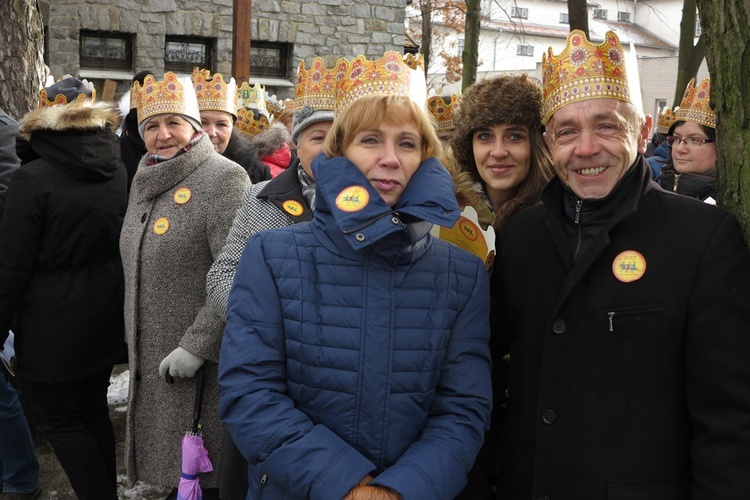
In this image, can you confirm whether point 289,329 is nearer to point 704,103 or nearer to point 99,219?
point 99,219

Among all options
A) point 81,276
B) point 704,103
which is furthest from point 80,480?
point 704,103

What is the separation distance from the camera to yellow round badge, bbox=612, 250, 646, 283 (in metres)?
2.00

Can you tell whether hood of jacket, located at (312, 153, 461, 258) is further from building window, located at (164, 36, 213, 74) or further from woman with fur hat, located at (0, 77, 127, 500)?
building window, located at (164, 36, 213, 74)

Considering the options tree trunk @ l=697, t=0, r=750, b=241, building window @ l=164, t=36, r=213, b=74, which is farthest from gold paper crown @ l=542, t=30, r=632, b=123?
building window @ l=164, t=36, r=213, b=74

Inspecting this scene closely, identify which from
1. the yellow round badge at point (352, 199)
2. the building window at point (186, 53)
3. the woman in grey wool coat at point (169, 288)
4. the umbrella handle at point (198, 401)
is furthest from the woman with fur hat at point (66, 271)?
the building window at point (186, 53)

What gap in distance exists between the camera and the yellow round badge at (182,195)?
3432 mm

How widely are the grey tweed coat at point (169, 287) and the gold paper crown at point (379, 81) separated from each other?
1.12m

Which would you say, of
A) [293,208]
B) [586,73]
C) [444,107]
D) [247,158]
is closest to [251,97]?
[247,158]

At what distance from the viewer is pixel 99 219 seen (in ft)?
12.4

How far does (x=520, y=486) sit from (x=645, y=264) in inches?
28.5

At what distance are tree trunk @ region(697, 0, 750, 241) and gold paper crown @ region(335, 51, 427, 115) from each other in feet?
2.74

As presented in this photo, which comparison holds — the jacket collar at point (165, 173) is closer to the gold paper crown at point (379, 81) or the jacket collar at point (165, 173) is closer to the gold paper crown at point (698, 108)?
the gold paper crown at point (379, 81)

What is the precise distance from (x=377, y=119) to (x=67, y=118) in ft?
6.91

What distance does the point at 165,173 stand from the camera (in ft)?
11.4
